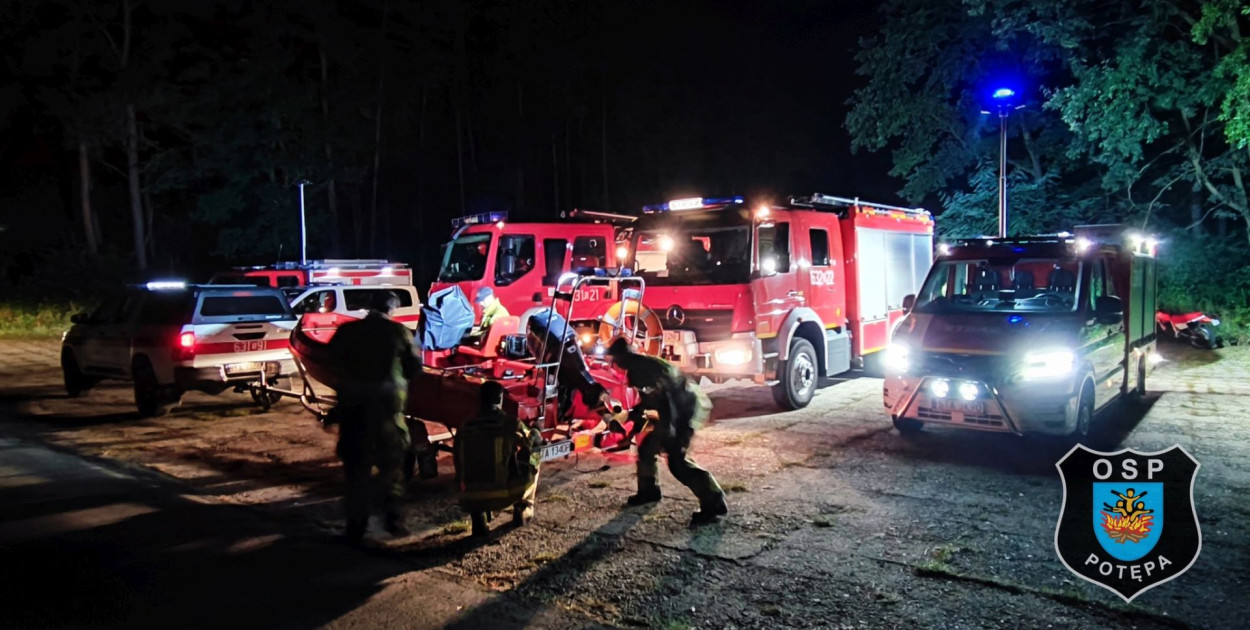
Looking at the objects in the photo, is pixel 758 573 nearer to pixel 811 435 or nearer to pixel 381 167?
→ pixel 811 435

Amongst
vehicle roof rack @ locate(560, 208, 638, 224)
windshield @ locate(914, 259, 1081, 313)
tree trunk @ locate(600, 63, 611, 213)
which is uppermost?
tree trunk @ locate(600, 63, 611, 213)

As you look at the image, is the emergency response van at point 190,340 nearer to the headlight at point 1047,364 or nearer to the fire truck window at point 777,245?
the fire truck window at point 777,245

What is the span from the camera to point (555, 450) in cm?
652

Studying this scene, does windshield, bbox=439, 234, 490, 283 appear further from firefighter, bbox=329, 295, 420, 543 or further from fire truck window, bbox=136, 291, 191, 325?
firefighter, bbox=329, 295, 420, 543

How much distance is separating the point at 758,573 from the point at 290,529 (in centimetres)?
350

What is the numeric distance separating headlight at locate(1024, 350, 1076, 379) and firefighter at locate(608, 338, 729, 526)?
11.6 feet

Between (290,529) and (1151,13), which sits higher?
(1151,13)

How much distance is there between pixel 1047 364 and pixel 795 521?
11.0 ft

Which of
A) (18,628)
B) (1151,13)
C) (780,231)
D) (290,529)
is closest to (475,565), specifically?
(290,529)

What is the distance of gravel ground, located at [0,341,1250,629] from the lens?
14.8ft

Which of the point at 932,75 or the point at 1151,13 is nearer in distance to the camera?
the point at 1151,13

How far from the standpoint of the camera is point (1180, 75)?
16578 millimetres

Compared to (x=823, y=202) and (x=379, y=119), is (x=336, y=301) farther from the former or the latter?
(x=379, y=119)

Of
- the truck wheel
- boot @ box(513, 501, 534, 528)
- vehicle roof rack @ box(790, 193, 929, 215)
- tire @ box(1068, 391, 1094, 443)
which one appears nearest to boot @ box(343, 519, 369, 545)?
boot @ box(513, 501, 534, 528)
